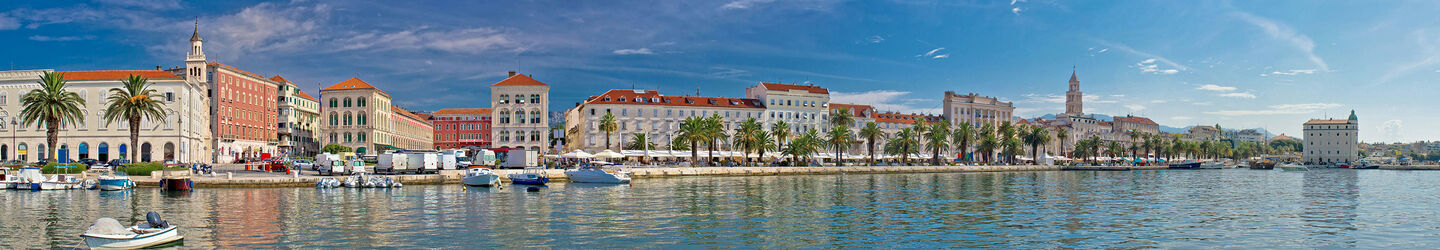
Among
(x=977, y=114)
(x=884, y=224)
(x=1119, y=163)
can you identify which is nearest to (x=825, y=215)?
(x=884, y=224)

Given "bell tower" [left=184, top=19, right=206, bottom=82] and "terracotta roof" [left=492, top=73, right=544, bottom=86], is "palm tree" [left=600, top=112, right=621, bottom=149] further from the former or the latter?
"bell tower" [left=184, top=19, right=206, bottom=82]

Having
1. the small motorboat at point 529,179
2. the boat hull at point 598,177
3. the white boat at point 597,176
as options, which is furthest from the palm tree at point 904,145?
the small motorboat at point 529,179

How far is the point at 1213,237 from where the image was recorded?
28.7 meters

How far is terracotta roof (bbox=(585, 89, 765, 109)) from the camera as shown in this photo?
392ft

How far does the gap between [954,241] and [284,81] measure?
12329cm

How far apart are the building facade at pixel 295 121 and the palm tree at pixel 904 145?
3193 inches

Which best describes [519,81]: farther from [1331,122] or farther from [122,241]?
[1331,122]

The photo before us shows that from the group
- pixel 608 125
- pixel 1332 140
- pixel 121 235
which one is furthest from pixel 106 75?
pixel 1332 140

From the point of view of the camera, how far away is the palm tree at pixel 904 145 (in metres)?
119

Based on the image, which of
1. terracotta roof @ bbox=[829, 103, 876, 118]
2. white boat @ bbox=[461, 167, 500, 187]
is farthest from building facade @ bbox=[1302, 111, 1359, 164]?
white boat @ bbox=[461, 167, 500, 187]

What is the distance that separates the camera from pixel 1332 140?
195125 mm

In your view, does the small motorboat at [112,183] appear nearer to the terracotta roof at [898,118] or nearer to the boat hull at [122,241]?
the boat hull at [122,241]

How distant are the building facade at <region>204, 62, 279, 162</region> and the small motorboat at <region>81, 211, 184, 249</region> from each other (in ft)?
292

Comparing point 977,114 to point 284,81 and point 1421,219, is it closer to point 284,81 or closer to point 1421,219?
point 284,81
